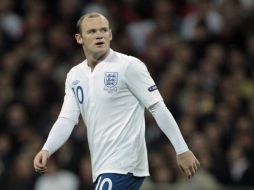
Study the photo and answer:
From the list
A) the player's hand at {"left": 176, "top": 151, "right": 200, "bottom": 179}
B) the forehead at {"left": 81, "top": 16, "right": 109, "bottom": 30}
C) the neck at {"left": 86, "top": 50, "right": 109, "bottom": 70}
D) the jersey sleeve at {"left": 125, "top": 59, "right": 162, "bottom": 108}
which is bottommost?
the player's hand at {"left": 176, "top": 151, "right": 200, "bottom": 179}

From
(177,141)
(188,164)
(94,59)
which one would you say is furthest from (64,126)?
(188,164)

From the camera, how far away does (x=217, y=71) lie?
12711 mm

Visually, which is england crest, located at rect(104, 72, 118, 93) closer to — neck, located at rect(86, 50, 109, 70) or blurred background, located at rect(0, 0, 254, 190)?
neck, located at rect(86, 50, 109, 70)

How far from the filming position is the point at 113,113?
662 centimetres

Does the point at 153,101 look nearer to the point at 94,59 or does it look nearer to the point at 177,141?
the point at 177,141

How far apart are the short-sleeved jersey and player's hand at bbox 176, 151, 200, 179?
1.42 ft

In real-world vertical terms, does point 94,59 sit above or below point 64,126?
above

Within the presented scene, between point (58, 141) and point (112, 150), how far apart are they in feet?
1.49

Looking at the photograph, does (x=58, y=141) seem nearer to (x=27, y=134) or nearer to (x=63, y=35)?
(x=27, y=134)

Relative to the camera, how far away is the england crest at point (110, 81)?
6582 mm

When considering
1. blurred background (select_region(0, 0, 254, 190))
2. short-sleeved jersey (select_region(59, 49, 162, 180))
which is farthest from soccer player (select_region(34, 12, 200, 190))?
blurred background (select_region(0, 0, 254, 190))

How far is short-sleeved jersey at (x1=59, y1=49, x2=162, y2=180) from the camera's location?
21.4ft

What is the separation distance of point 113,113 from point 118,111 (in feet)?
0.13

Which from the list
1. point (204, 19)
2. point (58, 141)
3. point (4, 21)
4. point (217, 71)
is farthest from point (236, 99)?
point (58, 141)
